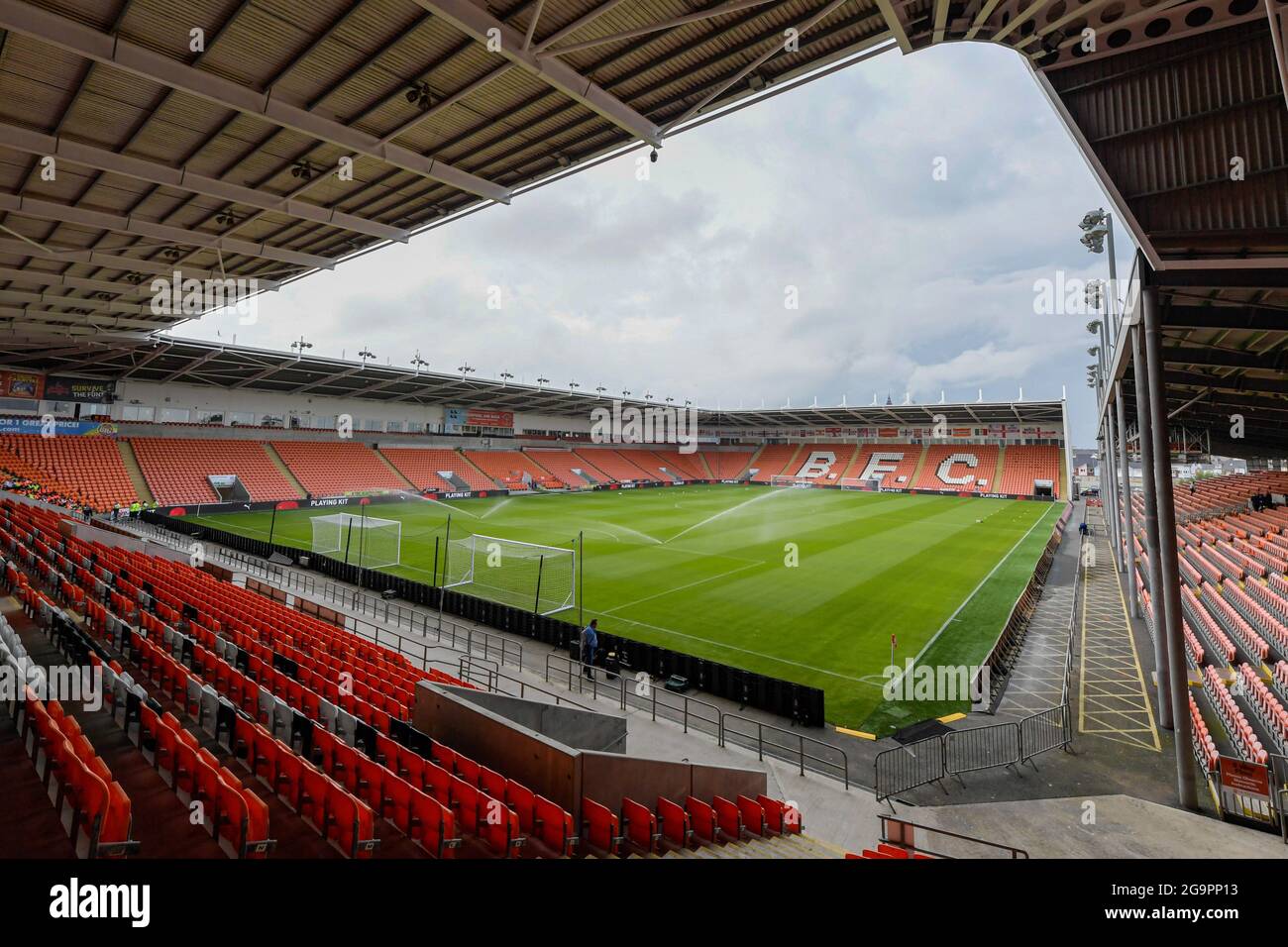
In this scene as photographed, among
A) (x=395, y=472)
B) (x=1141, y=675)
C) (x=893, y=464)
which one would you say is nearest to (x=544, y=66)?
(x=1141, y=675)

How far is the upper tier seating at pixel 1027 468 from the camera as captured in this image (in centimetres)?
6219

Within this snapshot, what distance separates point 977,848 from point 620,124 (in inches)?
464

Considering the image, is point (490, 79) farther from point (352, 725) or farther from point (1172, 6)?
point (352, 725)

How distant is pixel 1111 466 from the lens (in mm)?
31156

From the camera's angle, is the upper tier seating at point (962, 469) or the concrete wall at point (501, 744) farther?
the upper tier seating at point (962, 469)

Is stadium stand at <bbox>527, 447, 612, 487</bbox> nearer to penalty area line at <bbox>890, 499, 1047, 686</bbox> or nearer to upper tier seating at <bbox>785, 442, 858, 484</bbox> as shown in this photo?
upper tier seating at <bbox>785, 442, 858, 484</bbox>

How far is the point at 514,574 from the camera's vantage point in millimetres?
23422

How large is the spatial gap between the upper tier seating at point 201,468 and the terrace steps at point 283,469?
9.1 inches

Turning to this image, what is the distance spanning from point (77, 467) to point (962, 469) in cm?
7823

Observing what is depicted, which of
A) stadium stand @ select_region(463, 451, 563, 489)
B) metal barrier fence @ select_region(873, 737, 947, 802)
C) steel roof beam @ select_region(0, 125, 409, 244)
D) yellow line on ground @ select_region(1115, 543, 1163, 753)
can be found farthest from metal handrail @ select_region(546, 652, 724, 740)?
stadium stand @ select_region(463, 451, 563, 489)

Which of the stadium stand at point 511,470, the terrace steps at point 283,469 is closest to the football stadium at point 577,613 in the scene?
the terrace steps at point 283,469

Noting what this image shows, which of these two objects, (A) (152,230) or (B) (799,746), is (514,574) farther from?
(A) (152,230)

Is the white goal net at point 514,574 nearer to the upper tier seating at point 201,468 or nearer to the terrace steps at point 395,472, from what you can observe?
the upper tier seating at point 201,468
